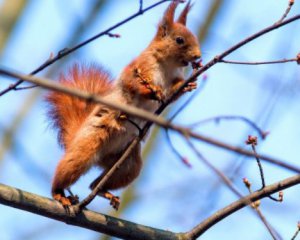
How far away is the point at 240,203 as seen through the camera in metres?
2.28

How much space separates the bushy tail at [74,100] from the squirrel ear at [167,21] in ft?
1.24

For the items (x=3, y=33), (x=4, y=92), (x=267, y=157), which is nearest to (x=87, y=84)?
(x=4, y=92)

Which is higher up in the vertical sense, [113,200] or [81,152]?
[81,152]

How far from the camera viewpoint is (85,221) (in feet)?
8.46

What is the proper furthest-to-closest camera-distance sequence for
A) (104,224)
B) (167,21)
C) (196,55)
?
(167,21), (196,55), (104,224)

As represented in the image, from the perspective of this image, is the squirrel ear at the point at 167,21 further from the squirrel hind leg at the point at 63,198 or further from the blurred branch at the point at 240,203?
the blurred branch at the point at 240,203

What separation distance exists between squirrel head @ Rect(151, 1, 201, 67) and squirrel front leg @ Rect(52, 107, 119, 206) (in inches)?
19.4

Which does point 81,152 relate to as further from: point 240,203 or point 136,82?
point 240,203

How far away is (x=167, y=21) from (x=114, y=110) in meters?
0.66

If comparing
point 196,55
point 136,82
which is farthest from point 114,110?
point 196,55

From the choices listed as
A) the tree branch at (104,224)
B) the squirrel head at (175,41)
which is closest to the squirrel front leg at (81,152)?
the tree branch at (104,224)

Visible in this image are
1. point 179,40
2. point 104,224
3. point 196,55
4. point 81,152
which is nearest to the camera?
point 104,224

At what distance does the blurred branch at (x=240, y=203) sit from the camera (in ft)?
6.97

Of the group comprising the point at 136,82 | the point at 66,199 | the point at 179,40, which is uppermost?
the point at 179,40
